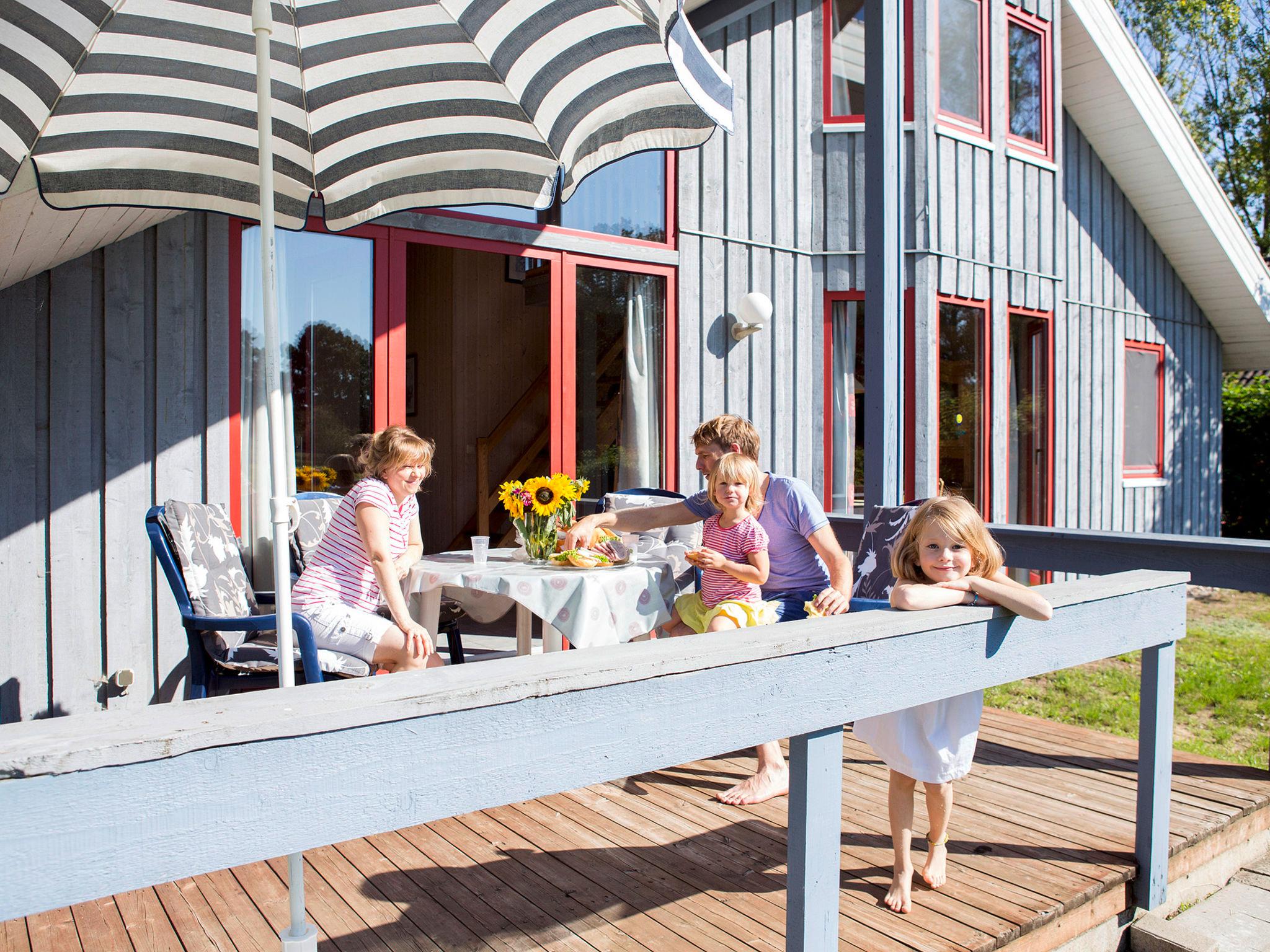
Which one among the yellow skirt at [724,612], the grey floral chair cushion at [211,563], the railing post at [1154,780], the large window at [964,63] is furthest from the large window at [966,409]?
the grey floral chair cushion at [211,563]

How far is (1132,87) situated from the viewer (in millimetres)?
7898

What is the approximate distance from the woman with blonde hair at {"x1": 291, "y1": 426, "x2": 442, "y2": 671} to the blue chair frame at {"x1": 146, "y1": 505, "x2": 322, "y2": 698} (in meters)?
0.10

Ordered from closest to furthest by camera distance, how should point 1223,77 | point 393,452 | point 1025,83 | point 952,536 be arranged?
point 952,536
point 393,452
point 1025,83
point 1223,77

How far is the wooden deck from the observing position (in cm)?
211

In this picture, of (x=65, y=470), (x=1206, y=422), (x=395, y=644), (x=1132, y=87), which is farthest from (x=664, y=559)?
(x=1206, y=422)

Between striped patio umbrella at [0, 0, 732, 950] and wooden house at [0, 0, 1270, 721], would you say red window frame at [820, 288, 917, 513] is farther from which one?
striped patio umbrella at [0, 0, 732, 950]

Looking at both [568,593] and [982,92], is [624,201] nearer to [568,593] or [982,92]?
[568,593]

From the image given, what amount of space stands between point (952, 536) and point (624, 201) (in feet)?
11.7

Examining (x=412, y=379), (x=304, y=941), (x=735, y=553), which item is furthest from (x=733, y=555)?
(x=412, y=379)

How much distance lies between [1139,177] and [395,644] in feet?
27.2

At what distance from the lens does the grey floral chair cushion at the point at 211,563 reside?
292 centimetres

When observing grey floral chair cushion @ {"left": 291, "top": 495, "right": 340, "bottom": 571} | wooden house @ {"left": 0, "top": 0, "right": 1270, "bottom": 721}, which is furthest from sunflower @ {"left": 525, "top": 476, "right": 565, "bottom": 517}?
wooden house @ {"left": 0, "top": 0, "right": 1270, "bottom": 721}

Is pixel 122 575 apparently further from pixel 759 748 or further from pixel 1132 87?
pixel 1132 87

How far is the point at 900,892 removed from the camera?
2242mm
